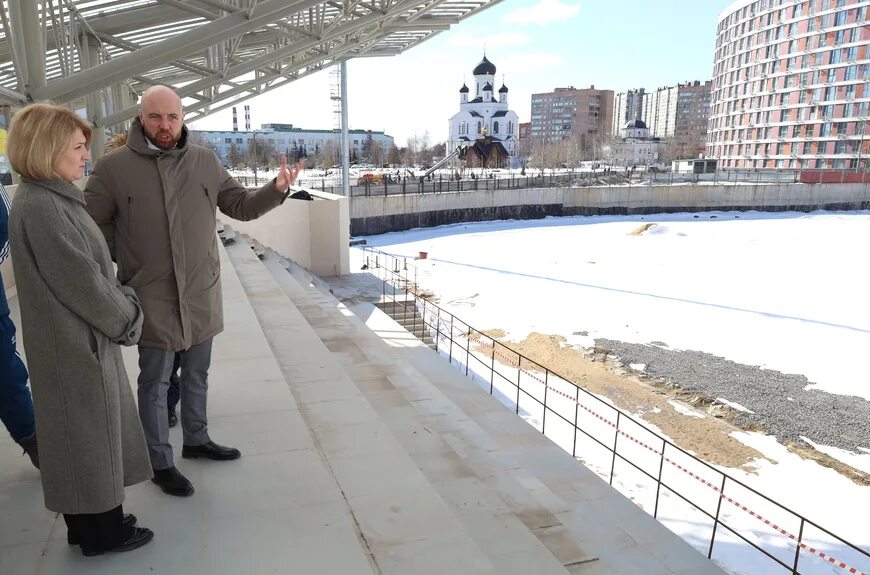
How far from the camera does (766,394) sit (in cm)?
1323

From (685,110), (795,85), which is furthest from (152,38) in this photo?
(685,110)

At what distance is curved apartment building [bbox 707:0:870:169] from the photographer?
6216 cm

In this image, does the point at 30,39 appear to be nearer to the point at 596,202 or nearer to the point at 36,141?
the point at 36,141

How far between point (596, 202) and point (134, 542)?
51365mm

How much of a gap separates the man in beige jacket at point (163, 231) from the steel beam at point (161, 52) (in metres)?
6.25

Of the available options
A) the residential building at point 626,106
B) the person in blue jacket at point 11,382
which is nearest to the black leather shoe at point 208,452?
the person in blue jacket at point 11,382

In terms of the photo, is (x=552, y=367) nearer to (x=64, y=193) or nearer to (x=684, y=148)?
(x=64, y=193)

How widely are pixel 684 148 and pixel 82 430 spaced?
450ft

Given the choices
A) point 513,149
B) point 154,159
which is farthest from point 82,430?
point 513,149

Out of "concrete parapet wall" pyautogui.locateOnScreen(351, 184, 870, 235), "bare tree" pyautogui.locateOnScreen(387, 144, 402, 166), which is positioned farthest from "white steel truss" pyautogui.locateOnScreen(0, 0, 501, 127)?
"bare tree" pyautogui.locateOnScreen(387, 144, 402, 166)

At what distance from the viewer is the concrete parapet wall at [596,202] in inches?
1601

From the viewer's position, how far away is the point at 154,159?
109 inches

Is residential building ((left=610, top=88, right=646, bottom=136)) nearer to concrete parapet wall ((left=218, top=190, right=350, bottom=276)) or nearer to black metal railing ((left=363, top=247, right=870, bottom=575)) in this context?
concrete parapet wall ((left=218, top=190, right=350, bottom=276))

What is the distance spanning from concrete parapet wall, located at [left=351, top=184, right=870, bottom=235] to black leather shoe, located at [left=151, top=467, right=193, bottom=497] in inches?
1407
